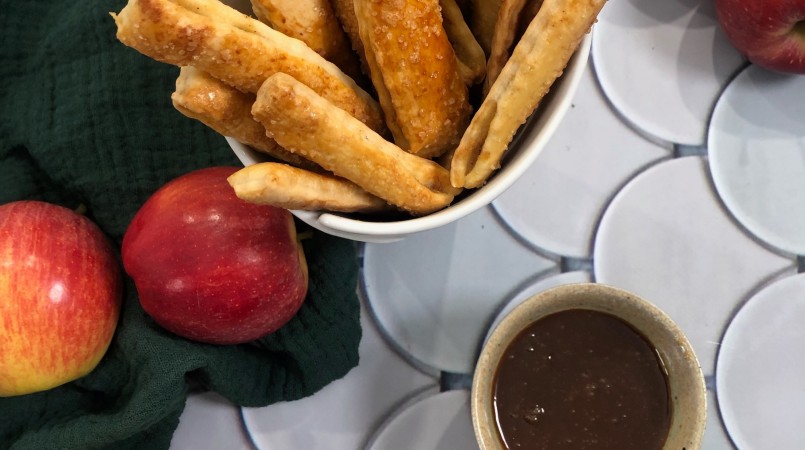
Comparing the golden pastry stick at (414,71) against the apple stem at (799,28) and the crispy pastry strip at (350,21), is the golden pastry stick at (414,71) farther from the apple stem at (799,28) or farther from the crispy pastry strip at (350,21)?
the apple stem at (799,28)

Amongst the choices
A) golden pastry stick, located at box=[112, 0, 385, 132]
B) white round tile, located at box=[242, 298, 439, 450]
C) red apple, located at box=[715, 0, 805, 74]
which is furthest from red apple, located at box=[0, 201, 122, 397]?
red apple, located at box=[715, 0, 805, 74]

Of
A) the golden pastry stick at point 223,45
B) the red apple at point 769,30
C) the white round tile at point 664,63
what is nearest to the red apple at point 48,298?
the golden pastry stick at point 223,45

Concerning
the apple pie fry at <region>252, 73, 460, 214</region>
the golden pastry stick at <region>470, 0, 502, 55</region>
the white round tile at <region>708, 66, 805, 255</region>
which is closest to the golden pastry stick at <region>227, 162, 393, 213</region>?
the apple pie fry at <region>252, 73, 460, 214</region>

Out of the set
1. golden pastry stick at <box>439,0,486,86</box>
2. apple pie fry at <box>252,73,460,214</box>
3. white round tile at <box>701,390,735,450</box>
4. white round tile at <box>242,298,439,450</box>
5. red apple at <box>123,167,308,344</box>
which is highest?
golden pastry stick at <box>439,0,486,86</box>

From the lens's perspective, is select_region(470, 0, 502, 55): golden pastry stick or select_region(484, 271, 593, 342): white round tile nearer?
select_region(470, 0, 502, 55): golden pastry stick

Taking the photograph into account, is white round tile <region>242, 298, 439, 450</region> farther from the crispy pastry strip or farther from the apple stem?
the apple stem

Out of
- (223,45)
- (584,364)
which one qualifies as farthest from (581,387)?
(223,45)

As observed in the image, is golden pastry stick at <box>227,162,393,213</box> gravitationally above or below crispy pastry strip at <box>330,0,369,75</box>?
below
